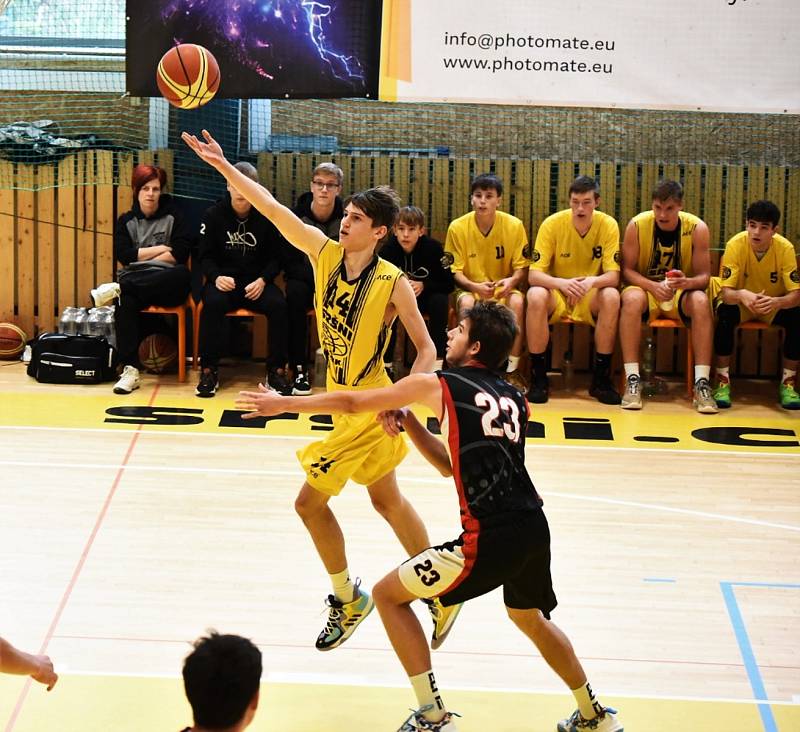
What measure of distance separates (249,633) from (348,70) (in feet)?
21.2

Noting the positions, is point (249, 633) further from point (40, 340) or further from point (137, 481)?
point (40, 340)

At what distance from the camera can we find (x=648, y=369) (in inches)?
416

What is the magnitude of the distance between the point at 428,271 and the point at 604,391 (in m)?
1.76

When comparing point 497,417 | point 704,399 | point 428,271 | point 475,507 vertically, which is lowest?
point 704,399

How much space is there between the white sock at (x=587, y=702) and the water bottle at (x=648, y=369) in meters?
6.20

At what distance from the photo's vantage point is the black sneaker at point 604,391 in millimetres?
10055

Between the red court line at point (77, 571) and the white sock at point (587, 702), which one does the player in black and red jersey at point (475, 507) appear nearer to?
the white sock at point (587, 702)

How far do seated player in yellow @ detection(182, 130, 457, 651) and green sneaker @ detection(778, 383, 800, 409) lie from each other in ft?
17.8

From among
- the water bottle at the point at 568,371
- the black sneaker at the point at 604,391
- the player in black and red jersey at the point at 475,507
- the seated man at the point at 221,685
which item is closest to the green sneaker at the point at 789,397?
the black sneaker at the point at 604,391

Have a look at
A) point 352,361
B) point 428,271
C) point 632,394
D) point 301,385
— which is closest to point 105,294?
point 301,385

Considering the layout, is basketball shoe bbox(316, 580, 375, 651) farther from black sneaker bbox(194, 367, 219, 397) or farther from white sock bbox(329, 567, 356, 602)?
black sneaker bbox(194, 367, 219, 397)

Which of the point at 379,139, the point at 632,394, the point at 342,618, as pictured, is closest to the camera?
the point at 342,618

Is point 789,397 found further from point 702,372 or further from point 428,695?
point 428,695

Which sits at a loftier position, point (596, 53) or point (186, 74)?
point (596, 53)
